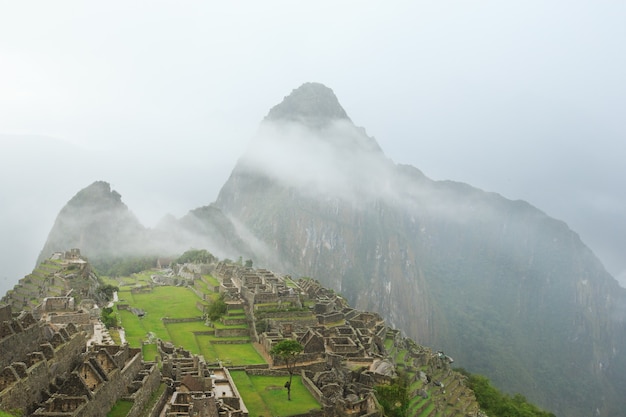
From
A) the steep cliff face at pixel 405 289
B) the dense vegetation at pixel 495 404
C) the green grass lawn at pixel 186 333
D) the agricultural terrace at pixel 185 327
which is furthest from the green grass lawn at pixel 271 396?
the steep cliff face at pixel 405 289

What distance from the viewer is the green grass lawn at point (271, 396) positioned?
86.3 ft

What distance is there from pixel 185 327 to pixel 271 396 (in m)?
13.7

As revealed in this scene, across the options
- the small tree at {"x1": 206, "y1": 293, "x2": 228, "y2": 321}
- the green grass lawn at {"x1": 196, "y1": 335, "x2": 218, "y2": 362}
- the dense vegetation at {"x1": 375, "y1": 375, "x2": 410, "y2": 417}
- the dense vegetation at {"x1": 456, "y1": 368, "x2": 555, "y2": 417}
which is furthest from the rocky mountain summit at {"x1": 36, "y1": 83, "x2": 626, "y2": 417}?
the dense vegetation at {"x1": 375, "y1": 375, "x2": 410, "y2": 417}

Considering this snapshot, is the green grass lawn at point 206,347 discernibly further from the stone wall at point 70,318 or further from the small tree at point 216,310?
the stone wall at point 70,318

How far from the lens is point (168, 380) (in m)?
24.2

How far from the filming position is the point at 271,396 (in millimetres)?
28328

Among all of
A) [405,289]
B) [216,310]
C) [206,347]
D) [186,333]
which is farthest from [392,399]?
[405,289]

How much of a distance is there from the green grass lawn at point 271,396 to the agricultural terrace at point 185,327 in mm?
2235

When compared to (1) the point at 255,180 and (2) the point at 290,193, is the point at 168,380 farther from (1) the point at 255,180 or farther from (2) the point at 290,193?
(1) the point at 255,180

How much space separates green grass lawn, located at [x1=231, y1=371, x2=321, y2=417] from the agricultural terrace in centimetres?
223

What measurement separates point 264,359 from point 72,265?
24.4 metres

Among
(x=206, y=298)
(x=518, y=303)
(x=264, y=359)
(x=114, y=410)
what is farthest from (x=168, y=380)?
(x=518, y=303)

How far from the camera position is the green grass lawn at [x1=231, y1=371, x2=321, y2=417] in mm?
26297

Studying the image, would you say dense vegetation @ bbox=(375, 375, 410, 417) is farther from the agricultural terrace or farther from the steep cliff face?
the steep cliff face
